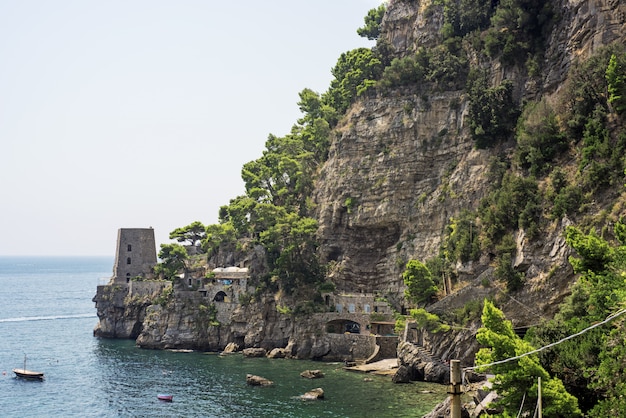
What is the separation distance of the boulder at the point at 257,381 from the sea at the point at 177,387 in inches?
21.3

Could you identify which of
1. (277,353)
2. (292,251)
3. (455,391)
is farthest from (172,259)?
(455,391)

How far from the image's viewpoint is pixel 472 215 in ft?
207

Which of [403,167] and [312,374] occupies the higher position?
[403,167]

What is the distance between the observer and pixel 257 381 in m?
57.4

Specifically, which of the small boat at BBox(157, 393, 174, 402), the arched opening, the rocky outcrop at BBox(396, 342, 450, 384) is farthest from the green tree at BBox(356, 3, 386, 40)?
the small boat at BBox(157, 393, 174, 402)

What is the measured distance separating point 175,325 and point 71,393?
790 inches

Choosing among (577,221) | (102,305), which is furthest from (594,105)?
(102,305)

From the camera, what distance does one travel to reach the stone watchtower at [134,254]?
299 feet

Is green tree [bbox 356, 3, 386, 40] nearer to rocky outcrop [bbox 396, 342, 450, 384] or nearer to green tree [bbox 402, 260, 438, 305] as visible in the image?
green tree [bbox 402, 260, 438, 305]

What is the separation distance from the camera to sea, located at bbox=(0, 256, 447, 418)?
50375 mm

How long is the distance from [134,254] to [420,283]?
44057mm

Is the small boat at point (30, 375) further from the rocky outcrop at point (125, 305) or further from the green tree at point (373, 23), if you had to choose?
the green tree at point (373, 23)

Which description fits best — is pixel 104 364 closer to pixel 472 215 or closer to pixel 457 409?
pixel 472 215

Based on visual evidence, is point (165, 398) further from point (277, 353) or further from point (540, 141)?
point (540, 141)
